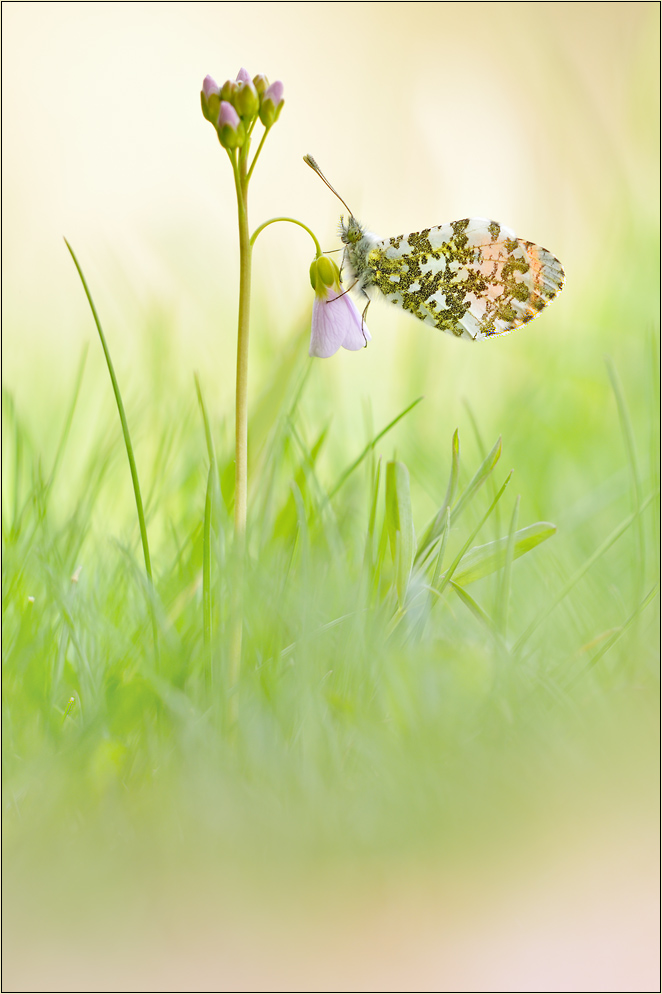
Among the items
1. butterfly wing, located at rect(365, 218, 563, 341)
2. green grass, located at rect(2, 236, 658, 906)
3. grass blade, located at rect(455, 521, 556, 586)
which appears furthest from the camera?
butterfly wing, located at rect(365, 218, 563, 341)

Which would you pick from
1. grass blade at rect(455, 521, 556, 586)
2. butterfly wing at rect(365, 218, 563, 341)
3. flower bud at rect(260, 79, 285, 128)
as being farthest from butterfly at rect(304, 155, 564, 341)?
grass blade at rect(455, 521, 556, 586)

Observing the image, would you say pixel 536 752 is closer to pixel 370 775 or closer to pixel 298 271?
pixel 370 775

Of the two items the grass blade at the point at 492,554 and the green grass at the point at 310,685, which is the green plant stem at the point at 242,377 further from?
the grass blade at the point at 492,554

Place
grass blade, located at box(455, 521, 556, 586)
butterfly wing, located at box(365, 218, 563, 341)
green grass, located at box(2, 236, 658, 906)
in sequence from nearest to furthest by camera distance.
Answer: green grass, located at box(2, 236, 658, 906), grass blade, located at box(455, 521, 556, 586), butterfly wing, located at box(365, 218, 563, 341)

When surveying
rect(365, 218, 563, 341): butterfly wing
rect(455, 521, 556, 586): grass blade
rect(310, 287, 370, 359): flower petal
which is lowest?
rect(455, 521, 556, 586): grass blade

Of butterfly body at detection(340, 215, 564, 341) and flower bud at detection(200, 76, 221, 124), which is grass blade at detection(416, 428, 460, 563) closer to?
butterfly body at detection(340, 215, 564, 341)
